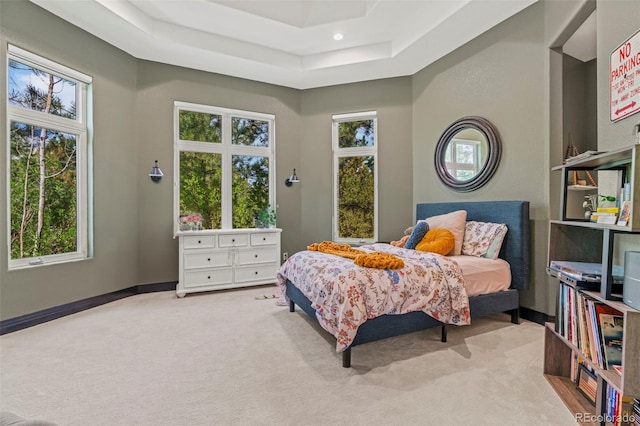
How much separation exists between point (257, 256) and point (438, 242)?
2542mm

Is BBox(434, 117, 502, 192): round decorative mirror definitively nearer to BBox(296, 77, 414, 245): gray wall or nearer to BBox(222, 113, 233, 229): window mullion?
BBox(296, 77, 414, 245): gray wall

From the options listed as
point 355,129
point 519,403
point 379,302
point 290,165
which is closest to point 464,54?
point 355,129

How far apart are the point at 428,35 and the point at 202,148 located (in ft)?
11.5

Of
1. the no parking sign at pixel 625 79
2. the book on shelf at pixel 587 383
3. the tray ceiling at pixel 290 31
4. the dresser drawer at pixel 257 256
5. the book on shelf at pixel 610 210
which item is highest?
the tray ceiling at pixel 290 31

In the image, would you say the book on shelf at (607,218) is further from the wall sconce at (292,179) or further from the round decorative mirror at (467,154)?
the wall sconce at (292,179)

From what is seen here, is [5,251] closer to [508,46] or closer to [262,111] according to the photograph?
[262,111]

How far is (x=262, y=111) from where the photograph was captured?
481 centimetres

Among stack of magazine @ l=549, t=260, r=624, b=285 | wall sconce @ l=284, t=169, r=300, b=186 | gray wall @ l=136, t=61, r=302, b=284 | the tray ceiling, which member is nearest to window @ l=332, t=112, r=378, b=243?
wall sconce @ l=284, t=169, r=300, b=186

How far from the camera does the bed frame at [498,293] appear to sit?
2336mm

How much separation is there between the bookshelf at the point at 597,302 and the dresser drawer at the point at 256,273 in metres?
3.33

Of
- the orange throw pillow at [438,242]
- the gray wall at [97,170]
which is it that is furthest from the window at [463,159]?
the gray wall at [97,170]

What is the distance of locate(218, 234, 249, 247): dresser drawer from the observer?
4070mm

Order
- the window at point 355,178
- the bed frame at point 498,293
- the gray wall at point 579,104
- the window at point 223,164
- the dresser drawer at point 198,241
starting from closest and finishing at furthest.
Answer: the bed frame at point 498,293 < the gray wall at point 579,104 < the dresser drawer at point 198,241 < the window at point 223,164 < the window at point 355,178

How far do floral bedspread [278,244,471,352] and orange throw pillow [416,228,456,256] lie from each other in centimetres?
38
